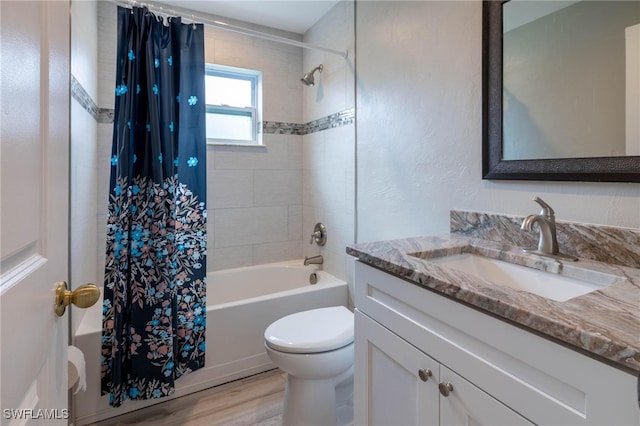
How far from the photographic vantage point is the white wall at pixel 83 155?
5.04ft

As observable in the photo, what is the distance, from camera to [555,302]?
2.15 ft

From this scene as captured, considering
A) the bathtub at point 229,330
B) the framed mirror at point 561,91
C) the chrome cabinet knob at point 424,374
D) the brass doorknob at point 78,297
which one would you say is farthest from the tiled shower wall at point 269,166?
the brass doorknob at point 78,297

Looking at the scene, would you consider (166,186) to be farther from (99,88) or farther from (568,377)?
(568,377)

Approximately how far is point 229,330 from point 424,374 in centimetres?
142

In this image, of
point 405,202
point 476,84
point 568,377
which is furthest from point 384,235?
point 568,377

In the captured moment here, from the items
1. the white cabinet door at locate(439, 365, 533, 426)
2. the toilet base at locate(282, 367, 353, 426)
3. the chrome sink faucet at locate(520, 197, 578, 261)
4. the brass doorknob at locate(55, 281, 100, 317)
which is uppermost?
the chrome sink faucet at locate(520, 197, 578, 261)

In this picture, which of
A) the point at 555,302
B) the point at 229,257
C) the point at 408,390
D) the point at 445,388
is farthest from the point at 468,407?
the point at 229,257

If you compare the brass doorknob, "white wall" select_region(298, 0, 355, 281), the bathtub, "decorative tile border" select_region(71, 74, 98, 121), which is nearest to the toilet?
the bathtub

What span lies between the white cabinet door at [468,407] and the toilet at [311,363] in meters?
0.69

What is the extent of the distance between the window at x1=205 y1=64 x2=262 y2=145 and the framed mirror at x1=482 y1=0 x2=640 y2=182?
185 cm

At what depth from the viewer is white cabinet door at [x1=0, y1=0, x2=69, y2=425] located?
42 centimetres

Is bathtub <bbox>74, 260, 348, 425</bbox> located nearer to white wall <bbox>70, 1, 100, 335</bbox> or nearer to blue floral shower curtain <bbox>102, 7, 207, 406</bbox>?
blue floral shower curtain <bbox>102, 7, 207, 406</bbox>

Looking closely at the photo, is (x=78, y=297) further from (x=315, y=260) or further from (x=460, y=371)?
(x=315, y=260)

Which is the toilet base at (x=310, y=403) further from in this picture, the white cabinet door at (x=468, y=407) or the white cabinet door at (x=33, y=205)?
the white cabinet door at (x=33, y=205)
